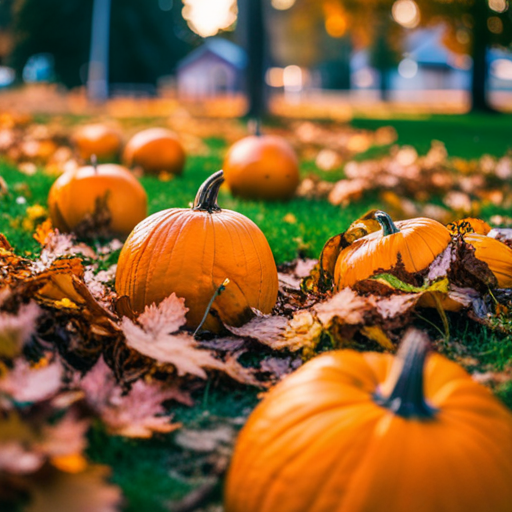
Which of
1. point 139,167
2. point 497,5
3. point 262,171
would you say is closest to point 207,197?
point 262,171

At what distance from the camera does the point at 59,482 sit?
4.28 feet

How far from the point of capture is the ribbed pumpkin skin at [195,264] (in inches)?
95.7

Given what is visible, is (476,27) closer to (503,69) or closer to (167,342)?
(167,342)

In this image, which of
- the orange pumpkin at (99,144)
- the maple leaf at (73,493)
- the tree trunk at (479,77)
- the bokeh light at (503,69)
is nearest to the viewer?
the maple leaf at (73,493)

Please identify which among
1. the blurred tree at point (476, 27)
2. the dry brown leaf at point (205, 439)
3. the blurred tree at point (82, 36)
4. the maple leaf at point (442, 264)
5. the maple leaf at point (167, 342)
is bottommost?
the dry brown leaf at point (205, 439)

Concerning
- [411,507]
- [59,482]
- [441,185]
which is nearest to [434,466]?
[411,507]

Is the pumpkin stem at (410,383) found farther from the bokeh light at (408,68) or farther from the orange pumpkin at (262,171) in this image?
the bokeh light at (408,68)

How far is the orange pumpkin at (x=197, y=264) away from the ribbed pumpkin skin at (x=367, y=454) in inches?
37.5

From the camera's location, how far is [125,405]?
5.65ft

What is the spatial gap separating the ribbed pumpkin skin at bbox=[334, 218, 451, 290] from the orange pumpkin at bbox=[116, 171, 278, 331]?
0.37 m

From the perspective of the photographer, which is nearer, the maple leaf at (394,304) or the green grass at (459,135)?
the maple leaf at (394,304)

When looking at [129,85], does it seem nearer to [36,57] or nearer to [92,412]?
[36,57]

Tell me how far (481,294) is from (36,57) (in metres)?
40.2

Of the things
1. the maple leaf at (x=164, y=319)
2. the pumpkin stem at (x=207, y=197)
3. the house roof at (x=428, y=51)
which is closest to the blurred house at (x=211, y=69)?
the house roof at (x=428, y=51)
